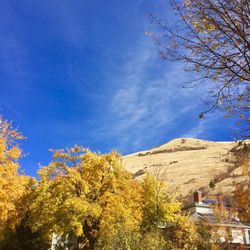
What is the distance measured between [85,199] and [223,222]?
1876cm

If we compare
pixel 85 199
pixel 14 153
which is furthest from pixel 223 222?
pixel 14 153

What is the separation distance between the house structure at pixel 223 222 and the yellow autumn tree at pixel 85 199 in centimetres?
1016

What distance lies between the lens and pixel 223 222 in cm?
4394

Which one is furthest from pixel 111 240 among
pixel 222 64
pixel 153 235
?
pixel 222 64

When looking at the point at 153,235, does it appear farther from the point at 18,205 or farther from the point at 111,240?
the point at 18,205

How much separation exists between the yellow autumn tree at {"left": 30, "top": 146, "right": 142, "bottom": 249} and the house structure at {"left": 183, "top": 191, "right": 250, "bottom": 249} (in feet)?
33.3

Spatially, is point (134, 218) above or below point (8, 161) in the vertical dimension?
below

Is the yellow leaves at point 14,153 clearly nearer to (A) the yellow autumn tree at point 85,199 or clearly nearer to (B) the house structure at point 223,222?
(A) the yellow autumn tree at point 85,199

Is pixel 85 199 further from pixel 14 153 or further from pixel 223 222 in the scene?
pixel 223 222

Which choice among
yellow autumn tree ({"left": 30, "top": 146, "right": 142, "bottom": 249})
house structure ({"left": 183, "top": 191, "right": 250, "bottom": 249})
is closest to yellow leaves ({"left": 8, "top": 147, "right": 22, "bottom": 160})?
yellow autumn tree ({"left": 30, "top": 146, "right": 142, "bottom": 249})

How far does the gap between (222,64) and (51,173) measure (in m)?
31.9

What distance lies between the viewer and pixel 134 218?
38.4 metres

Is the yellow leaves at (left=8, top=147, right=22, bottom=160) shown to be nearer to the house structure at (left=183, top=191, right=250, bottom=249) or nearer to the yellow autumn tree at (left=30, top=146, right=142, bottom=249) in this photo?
the yellow autumn tree at (left=30, top=146, right=142, bottom=249)

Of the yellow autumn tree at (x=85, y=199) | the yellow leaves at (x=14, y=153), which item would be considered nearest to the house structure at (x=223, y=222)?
the yellow autumn tree at (x=85, y=199)
